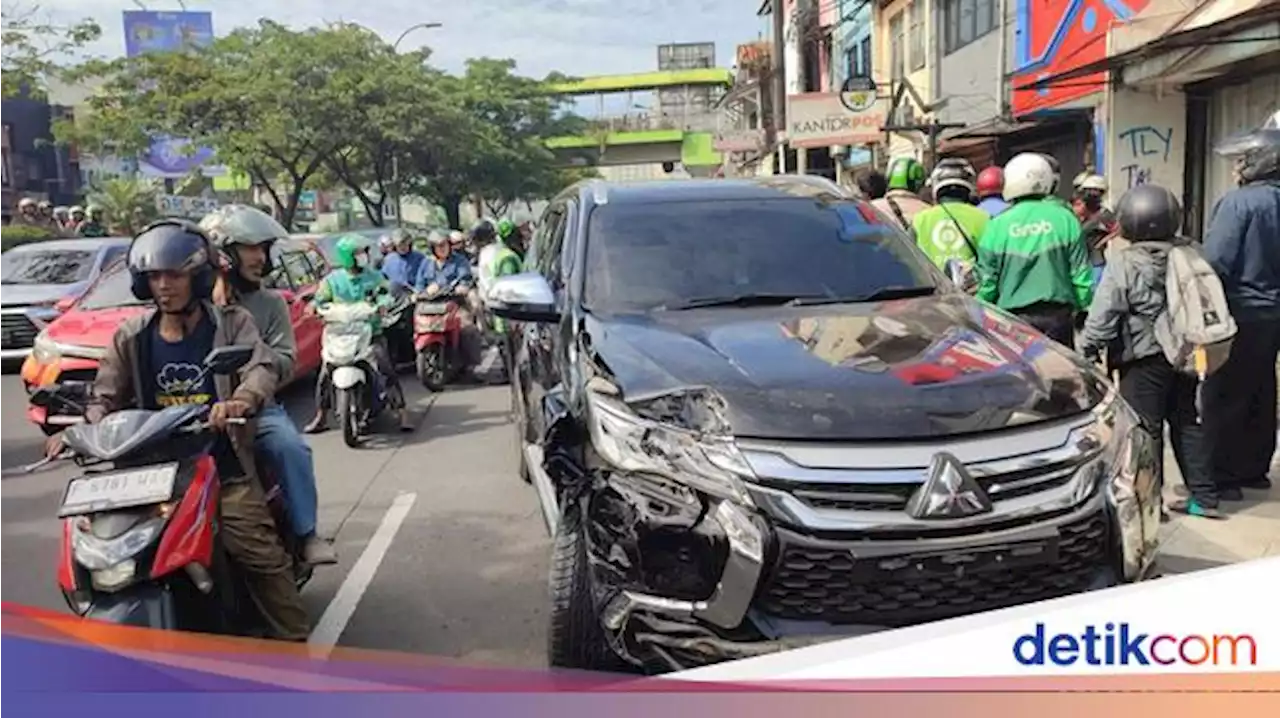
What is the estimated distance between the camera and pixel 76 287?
11.8 meters

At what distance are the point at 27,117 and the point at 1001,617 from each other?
50607mm

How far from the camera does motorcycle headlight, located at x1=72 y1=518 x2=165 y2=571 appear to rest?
9.81 feet

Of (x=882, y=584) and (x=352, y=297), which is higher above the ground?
(x=352, y=297)

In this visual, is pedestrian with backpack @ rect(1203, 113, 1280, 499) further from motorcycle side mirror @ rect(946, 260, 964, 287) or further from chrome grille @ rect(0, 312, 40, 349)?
chrome grille @ rect(0, 312, 40, 349)

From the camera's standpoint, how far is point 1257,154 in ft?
16.7

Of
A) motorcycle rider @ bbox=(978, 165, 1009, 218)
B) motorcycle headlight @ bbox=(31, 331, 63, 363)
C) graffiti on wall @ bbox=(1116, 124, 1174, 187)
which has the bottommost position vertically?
motorcycle headlight @ bbox=(31, 331, 63, 363)

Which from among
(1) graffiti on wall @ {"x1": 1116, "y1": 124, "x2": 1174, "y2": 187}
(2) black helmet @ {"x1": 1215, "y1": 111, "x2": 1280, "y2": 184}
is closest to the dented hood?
(2) black helmet @ {"x1": 1215, "y1": 111, "x2": 1280, "y2": 184}

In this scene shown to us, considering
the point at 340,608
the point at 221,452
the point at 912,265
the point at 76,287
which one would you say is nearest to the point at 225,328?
the point at 221,452

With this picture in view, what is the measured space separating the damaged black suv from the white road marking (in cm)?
108

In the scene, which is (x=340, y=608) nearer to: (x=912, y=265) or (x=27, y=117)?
(x=912, y=265)

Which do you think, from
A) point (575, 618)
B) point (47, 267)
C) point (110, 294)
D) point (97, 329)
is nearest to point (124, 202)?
point (47, 267)

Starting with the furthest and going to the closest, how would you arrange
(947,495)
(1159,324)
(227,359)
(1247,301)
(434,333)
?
(434,333), (1247,301), (1159,324), (227,359), (947,495)

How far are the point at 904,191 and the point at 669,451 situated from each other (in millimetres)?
4797

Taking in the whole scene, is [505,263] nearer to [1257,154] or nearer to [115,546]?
[1257,154]
